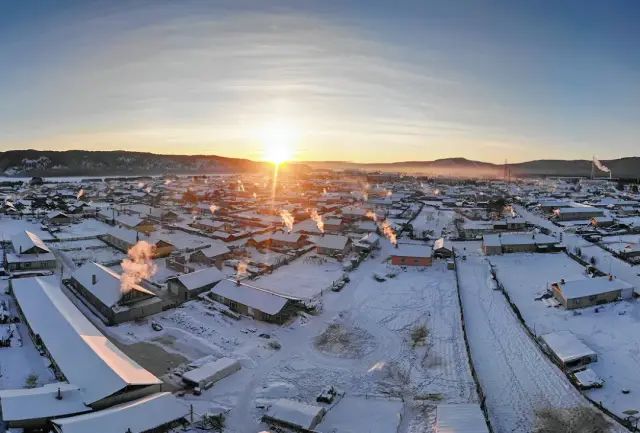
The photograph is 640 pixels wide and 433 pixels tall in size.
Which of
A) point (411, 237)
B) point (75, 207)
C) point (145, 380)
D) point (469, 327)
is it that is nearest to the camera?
point (145, 380)

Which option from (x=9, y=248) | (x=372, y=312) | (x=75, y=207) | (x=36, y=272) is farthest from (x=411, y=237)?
(x=75, y=207)

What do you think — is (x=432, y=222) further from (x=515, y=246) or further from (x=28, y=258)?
(x=28, y=258)

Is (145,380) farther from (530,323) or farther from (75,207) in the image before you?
(75,207)

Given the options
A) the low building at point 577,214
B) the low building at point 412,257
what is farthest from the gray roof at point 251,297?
the low building at point 577,214

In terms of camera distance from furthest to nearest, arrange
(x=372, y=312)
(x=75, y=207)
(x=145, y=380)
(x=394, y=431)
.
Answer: (x=75, y=207) → (x=372, y=312) → (x=145, y=380) → (x=394, y=431)

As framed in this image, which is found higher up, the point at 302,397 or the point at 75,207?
the point at 75,207

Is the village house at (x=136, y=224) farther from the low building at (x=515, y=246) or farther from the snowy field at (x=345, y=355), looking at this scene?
the low building at (x=515, y=246)

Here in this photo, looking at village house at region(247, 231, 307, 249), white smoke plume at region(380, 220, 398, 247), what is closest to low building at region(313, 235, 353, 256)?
village house at region(247, 231, 307, 249)

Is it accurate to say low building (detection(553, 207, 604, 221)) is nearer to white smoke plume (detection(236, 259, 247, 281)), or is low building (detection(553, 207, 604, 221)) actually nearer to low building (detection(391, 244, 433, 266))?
low building (detection(391, 244, 433, 266))
